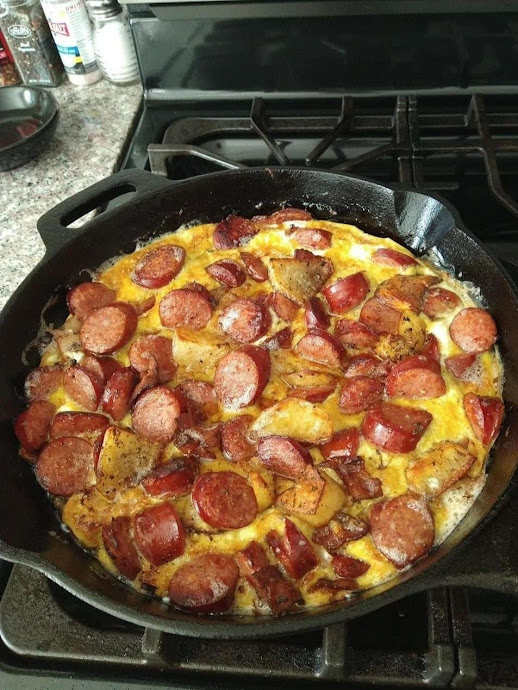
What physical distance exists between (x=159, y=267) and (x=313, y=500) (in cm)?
81

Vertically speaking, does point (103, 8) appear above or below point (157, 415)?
above

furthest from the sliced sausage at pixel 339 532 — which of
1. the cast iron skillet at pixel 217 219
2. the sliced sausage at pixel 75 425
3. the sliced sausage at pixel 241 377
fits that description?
the sliced sausage at pixel 75 425

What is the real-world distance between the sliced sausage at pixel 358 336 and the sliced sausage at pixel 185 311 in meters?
0.37

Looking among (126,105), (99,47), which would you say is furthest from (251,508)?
(99,47)

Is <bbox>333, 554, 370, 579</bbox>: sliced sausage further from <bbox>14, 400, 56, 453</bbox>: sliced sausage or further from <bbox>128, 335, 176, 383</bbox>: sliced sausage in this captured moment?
<bbox>14, 400, 56, 453</bbox>: sliced sausage

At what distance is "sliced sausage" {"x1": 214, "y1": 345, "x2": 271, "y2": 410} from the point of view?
1517mm

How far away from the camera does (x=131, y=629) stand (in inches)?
51.0

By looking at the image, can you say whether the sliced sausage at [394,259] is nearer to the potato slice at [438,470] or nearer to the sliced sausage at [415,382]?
the sliced sausage at [415,382]

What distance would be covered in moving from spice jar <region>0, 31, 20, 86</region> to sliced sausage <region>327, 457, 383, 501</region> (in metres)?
2.15

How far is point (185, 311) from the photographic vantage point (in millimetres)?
1685

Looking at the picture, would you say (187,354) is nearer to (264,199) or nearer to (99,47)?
(264,199)

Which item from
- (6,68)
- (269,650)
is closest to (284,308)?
(269,650)

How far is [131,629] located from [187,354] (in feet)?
2.15

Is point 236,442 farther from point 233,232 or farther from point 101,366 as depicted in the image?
point 233,232
